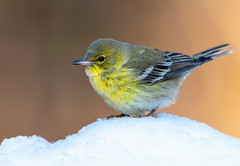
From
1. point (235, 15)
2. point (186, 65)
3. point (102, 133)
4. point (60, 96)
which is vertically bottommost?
point (102, 133)

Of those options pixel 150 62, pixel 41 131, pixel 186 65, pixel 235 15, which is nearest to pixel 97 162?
pixel 150 62

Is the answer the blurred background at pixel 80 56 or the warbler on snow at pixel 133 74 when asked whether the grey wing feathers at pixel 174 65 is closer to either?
the warbler on snow at pixel 133 74

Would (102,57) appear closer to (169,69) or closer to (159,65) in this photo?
(159,65)

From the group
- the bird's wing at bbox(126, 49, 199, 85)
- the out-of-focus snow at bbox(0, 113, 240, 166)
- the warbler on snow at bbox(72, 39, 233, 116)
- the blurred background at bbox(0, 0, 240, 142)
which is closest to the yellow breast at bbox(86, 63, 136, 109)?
the warbler on snow at bbox(72, 39, 233, 116)

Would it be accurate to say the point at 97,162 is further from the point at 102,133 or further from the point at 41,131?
the point at 41,131

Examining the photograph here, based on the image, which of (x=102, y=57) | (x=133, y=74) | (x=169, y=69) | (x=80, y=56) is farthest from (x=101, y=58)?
(x=80, y=56)
